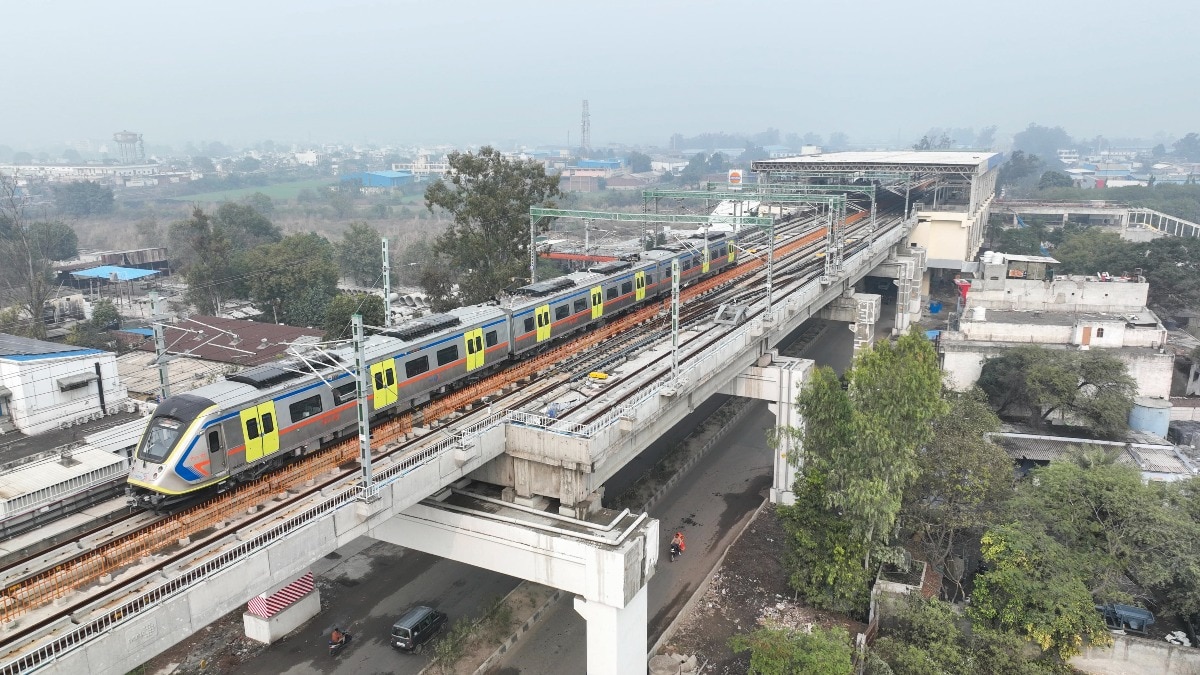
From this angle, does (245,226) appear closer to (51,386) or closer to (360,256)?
(360,256)

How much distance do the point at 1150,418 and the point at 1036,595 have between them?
22.2m

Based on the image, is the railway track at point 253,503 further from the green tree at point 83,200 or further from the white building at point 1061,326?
the green tree at point 83,200

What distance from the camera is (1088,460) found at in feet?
89.6

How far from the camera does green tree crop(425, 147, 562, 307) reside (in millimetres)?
44656

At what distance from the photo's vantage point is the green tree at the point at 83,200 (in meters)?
140

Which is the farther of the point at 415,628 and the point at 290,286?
the point at 290,286

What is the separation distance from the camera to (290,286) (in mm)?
60719

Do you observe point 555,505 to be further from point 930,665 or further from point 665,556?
point 930,665

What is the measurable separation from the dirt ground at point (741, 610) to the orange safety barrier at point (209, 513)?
10168mm

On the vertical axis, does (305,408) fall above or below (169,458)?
above

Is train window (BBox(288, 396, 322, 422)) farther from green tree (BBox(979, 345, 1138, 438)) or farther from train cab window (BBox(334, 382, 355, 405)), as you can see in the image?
green tree (BBox(979, 345, 1138, 438))

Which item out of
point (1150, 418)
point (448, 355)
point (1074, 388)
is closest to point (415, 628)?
point (448, 355)

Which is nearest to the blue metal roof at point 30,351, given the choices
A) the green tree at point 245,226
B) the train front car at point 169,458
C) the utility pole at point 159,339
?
the utility pole at point 159,339

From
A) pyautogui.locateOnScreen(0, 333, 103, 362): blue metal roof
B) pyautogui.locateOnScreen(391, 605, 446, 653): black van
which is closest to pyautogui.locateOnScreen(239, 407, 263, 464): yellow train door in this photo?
pyautogui.locateOnScreen(391, 605, 446, 653): black van
